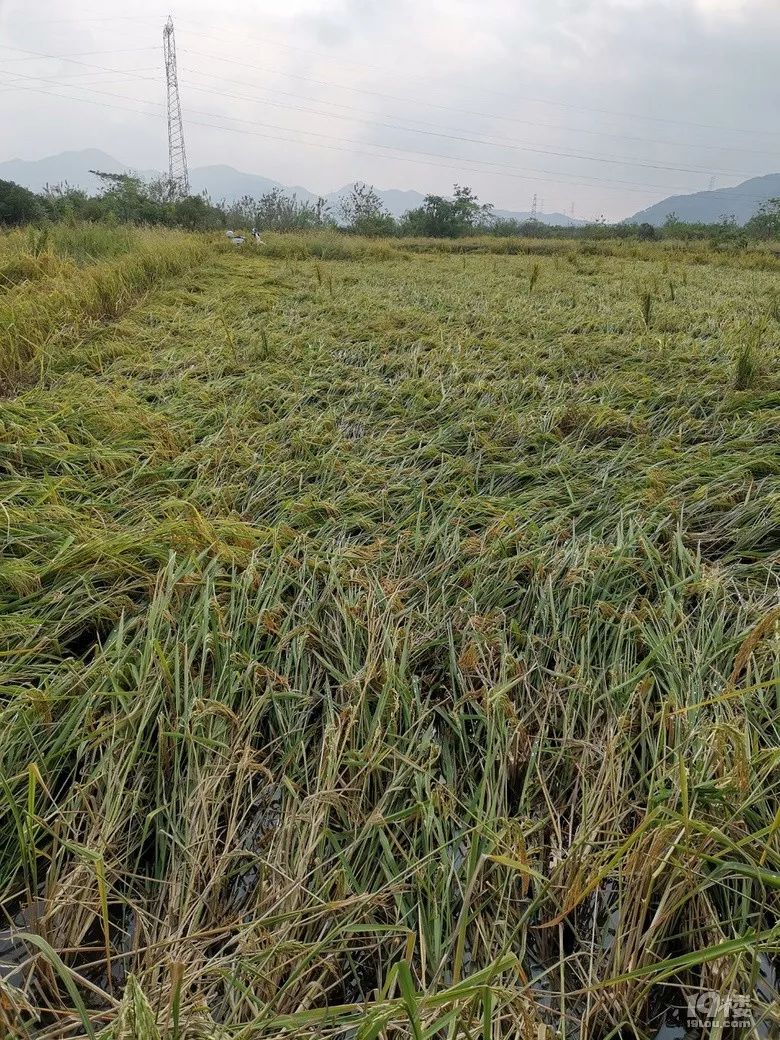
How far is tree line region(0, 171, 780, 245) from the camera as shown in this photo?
1370 centimetres

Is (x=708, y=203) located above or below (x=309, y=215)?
above

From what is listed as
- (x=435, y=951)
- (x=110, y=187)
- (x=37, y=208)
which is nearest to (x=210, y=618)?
(x=435, y=951)

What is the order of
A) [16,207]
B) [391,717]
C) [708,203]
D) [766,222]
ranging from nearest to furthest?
1. [391,717]
2. [16,207]
3. [766,222]
4. [708,203]

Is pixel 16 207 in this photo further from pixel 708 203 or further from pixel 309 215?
pixel 708 203

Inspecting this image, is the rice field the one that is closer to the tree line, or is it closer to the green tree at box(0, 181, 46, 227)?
the tree line

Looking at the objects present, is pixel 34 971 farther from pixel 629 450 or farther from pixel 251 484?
pixel 629 450

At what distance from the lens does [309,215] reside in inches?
695

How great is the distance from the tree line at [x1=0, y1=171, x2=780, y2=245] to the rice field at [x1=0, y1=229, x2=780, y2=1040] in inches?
502

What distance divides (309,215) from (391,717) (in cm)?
1979

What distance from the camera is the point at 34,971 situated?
801 mm

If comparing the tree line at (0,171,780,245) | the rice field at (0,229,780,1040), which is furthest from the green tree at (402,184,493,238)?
the rice field at (0,229,780,1040)

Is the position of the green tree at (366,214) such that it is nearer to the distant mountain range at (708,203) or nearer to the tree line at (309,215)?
the tree line at (309,215)

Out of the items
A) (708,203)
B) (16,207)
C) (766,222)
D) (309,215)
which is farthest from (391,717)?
(708,203)

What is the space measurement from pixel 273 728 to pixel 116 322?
14.2 ft
